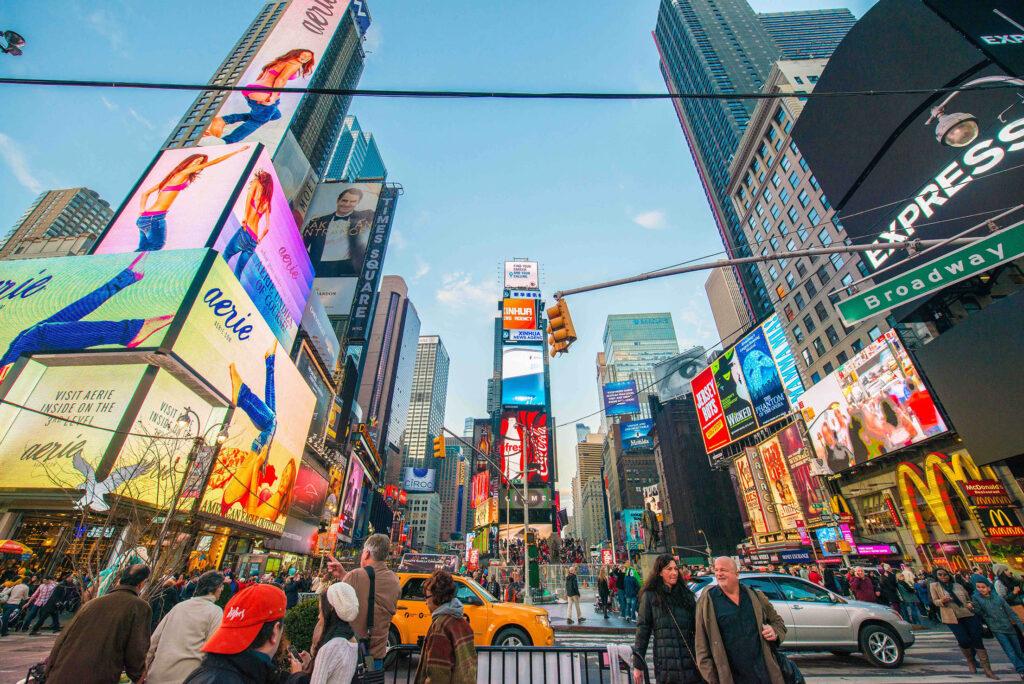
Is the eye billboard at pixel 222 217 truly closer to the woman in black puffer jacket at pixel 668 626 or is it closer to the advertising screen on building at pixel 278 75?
the advertising screen on building at pixel 278 75

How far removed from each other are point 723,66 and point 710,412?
79189 mm

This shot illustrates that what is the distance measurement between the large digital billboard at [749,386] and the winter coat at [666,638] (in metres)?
36.9

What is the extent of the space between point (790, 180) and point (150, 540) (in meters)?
71.2

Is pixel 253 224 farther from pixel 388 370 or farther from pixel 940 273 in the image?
pixel 388 370

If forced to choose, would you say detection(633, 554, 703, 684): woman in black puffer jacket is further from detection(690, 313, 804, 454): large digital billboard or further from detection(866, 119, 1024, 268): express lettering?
detection(690, 313, 804, 454): large digital billboard

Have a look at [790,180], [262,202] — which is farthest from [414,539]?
[790,180]

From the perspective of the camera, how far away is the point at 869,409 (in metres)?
31.5

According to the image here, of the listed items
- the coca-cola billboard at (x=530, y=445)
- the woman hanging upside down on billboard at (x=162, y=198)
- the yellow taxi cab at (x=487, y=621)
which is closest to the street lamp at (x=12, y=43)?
the yellow taxi cab at (x=487, y=621)

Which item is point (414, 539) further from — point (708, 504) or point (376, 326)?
point (708, 504)

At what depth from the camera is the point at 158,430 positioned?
24828mm

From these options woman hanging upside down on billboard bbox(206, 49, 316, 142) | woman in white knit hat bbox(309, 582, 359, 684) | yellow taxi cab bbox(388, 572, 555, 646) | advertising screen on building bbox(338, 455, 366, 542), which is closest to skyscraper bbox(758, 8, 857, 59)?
woman hanging upside down on billboard bbox(206, 49, 316, 142)

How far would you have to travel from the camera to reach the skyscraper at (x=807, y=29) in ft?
326

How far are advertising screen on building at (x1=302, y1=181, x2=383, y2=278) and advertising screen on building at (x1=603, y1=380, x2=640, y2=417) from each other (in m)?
53.1

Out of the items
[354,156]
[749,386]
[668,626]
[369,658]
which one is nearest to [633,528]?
[749,386]
